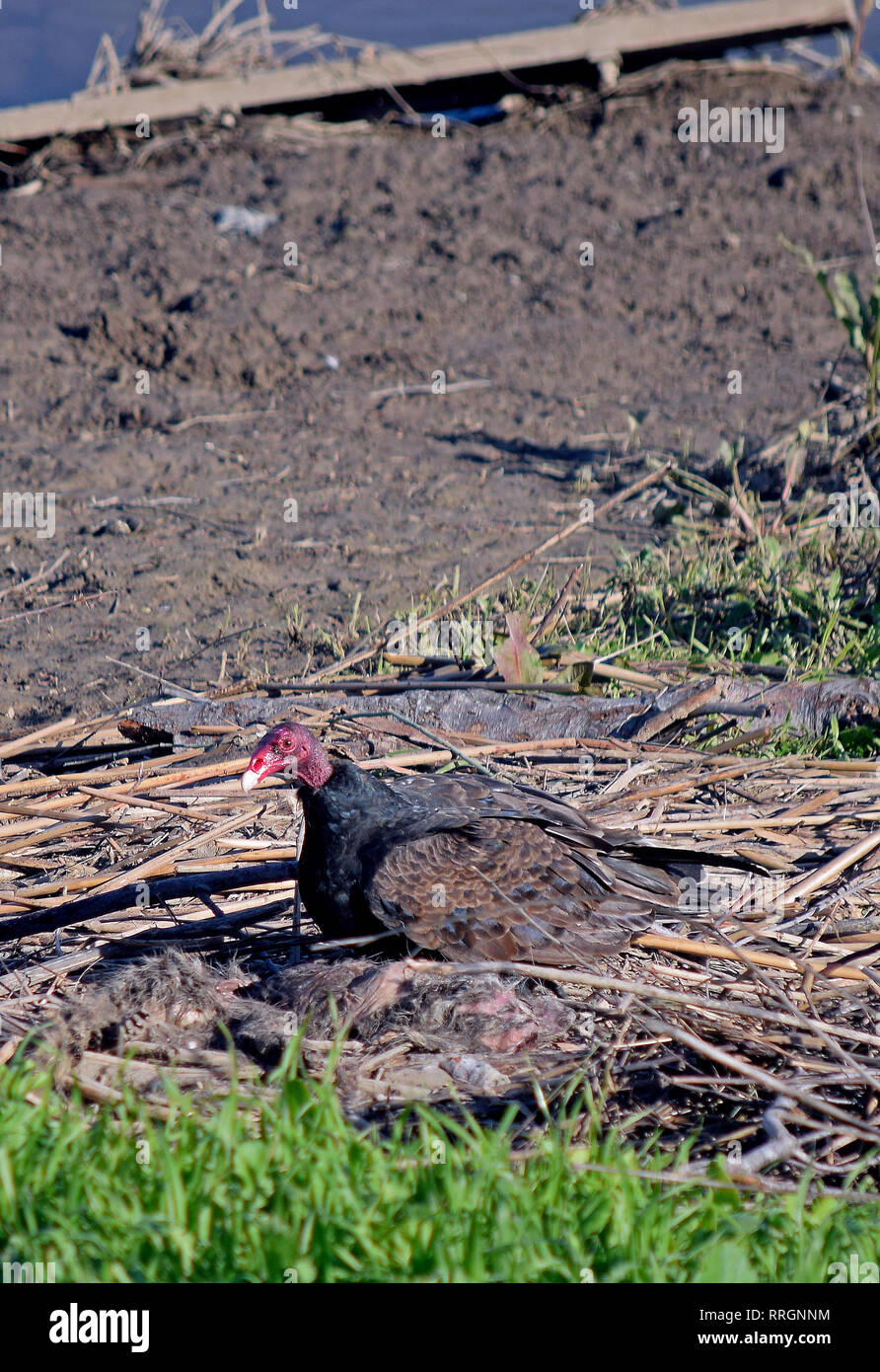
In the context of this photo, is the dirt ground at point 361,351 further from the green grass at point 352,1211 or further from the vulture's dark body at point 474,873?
the green grass at point 352,1211

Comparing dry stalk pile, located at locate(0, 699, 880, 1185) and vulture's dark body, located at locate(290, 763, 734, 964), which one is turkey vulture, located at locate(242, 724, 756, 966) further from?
dry stalk pile, located at locate(0, 699, 880, 1185)

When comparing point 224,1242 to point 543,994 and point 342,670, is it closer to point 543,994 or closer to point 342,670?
point 543,994

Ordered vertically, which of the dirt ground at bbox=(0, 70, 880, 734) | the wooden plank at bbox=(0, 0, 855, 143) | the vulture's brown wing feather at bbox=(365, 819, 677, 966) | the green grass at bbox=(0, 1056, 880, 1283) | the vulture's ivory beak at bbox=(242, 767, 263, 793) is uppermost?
the wooden plank at bbox=(0, 0, 855, 143)

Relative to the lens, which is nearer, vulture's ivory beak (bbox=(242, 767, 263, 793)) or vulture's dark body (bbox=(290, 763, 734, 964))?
vulture's dark body (bbox=(290, 763, 734, 964))

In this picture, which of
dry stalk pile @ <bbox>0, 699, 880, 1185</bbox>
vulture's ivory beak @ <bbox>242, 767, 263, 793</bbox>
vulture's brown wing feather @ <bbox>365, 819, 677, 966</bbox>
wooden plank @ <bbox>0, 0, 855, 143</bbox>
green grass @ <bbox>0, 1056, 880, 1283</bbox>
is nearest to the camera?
green grass @ <bbox>0, 1056, 880, 1283</bbox>

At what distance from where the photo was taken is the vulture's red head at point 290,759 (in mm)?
3924

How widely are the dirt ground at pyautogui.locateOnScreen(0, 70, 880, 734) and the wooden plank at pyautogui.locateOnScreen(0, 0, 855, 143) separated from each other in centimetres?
36

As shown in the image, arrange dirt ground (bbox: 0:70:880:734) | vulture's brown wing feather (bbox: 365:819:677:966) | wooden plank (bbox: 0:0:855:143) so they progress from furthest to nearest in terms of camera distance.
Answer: wooden plank (bbox: 0:0:855:143), dirt ground (bbox: 0:70:880:734), vulture's brown wing feather (bbox: 365:819:677:966)

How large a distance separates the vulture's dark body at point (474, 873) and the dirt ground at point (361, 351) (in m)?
2.18

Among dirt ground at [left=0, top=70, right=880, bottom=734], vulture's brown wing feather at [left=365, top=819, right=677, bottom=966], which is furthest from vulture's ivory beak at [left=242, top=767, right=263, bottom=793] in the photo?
dirt ground at [left=0, top=70, right=880, bottom=734]

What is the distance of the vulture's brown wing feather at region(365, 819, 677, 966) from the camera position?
361 cm

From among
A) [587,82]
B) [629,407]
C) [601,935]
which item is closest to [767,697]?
[601,935]

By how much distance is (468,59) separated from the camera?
1332 cm

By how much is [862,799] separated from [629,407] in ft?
21.2
